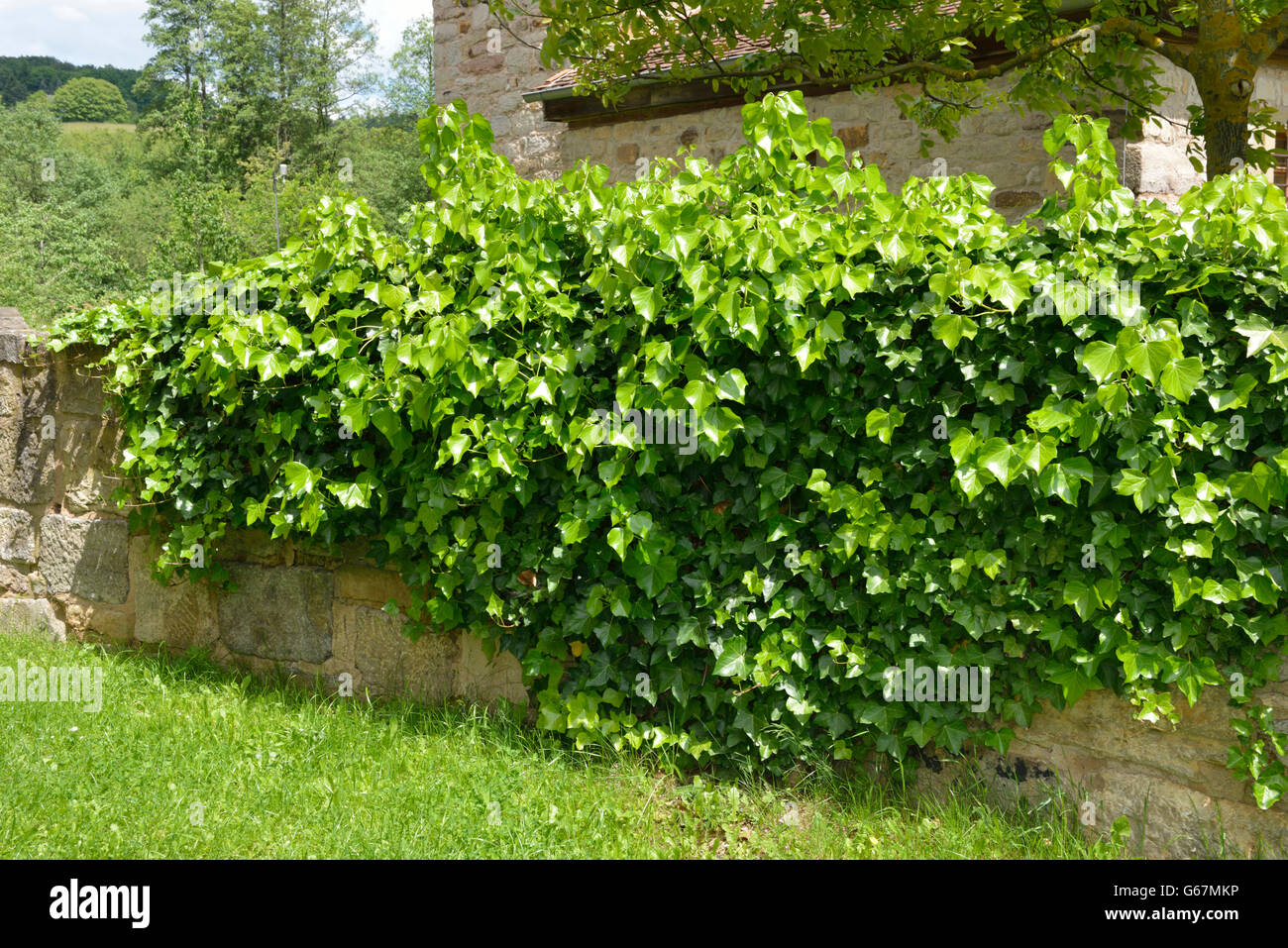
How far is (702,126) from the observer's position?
27.3 ft

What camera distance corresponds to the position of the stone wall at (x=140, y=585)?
4.02 meters

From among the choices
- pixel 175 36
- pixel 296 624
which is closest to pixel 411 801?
pixel 296 624

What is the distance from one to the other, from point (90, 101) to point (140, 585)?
215 ft

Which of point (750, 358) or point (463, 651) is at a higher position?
point (750, 358)

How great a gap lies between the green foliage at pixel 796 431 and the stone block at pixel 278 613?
0.43m

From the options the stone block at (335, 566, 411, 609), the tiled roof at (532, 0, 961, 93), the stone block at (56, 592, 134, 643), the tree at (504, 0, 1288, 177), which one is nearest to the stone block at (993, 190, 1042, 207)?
the tree at (504, 0, 1288, 177)

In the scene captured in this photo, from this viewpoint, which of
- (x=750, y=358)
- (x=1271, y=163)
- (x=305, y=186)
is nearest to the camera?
(x=750, y=358)

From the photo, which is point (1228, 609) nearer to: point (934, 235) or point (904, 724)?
point (904, 724)

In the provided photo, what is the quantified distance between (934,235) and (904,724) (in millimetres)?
1509

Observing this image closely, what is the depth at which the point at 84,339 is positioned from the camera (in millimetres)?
4625

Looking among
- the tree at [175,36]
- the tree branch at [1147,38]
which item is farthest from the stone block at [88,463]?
the tree at [175,36]

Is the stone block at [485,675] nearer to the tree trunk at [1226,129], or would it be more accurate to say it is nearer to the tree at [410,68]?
the tree trunk at [1226,129]

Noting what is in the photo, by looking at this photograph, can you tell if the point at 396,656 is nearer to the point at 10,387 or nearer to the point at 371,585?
the point at 371,585

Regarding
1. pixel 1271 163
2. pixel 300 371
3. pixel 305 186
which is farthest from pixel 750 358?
pixel 305 186
